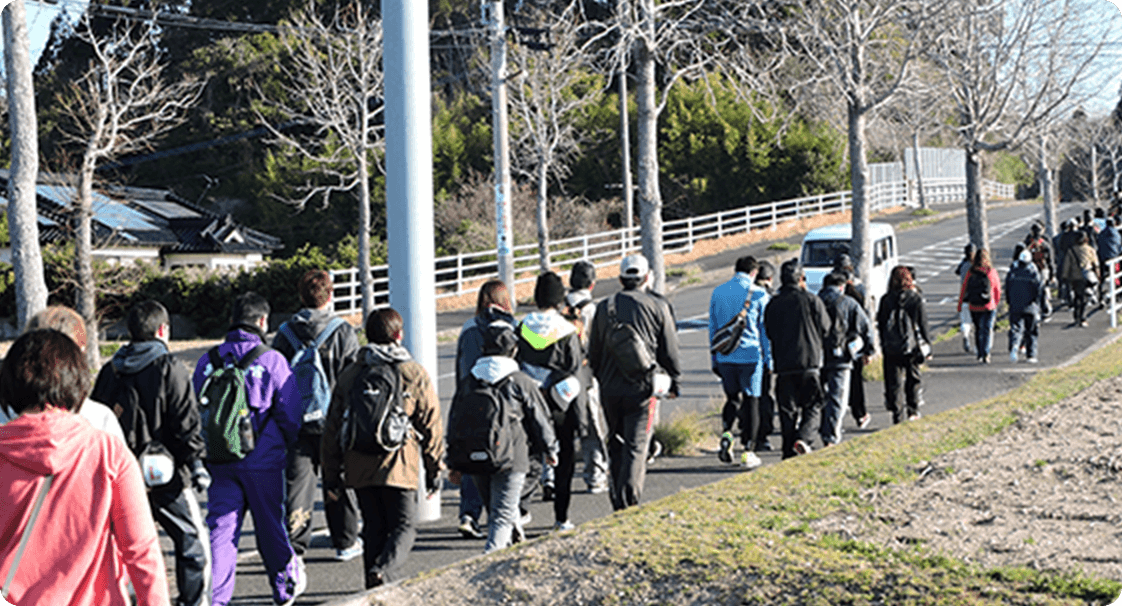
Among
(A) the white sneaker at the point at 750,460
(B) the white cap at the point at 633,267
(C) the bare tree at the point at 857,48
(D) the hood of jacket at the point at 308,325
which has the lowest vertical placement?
(A) the white sneaker at the point at 750,460

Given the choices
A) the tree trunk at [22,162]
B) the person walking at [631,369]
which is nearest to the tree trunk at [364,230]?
the tree trunk at [22,162]

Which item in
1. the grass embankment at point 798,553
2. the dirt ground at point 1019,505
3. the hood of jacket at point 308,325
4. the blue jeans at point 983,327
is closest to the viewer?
the grass embankment at point 798,553

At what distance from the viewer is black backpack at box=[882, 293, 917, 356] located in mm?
10570

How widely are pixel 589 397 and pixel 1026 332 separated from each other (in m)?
9.81

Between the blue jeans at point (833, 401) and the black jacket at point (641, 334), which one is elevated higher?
the black jacket at point (641, 334)

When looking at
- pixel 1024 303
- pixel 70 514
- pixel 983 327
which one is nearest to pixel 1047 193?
pixel 1024 303

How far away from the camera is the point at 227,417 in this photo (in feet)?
19.1

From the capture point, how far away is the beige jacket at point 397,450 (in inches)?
230

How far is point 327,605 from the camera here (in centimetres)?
566

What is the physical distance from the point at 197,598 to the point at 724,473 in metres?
5.01

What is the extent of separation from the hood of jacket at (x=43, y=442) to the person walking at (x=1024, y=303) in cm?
1394

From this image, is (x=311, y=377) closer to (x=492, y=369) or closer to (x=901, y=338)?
(x=492, y=369)

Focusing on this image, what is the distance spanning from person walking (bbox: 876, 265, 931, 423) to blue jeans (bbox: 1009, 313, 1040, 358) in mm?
5048

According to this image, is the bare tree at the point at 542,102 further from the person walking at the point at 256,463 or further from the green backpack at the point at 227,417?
the green backpack at the point at 227,417
